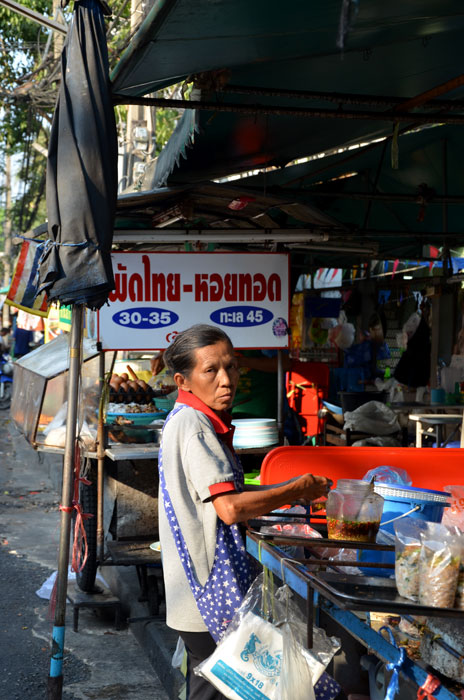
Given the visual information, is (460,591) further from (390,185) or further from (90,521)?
(390,185)

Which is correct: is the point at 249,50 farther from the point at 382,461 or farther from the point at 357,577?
the point at 357,577

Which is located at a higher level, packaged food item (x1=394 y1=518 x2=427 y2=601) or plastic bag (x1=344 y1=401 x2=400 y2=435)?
packaged food item (x1=394 y1=518 x2=427 y2=601)

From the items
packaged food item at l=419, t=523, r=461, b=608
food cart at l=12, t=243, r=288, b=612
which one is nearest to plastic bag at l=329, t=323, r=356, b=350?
food cart at l=12, t=243, r=288, b=612

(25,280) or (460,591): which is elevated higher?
(25,280)

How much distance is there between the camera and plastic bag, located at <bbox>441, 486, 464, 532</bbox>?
6.98 feet

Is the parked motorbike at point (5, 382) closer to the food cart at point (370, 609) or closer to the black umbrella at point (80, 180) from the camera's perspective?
the black umbrella at point (80, 180)

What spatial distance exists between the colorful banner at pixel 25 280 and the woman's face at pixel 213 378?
3014 millimetres

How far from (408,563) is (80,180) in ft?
7.18

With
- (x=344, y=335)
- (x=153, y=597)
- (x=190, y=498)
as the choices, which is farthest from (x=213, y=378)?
(x=344, y=335)

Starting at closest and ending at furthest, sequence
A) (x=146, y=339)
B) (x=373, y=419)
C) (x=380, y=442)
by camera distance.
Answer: (x=146, y=339)
(x=380, y=442)
(x=373, y=419)

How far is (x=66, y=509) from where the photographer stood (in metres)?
3.52

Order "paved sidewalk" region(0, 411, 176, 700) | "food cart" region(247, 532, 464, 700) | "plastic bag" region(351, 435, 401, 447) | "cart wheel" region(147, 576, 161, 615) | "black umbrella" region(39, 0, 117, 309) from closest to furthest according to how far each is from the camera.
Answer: "food cart" region(247, 532, 464, 700) < "black umbrella" region(39, 0, 117, 309) < "paved sidewalk" region(0, 411, 176, 700) < "cart wheel" region(147, 576, 161, 615) < "plastic bag" region(351, 435, 401, 447)

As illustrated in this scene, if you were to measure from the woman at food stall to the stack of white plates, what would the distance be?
2.57m

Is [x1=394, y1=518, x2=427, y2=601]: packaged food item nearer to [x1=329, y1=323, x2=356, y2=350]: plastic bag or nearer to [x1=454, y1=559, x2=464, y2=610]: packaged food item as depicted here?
[x1=454, y1=559, x2=464, y2=610]: packaged food item
